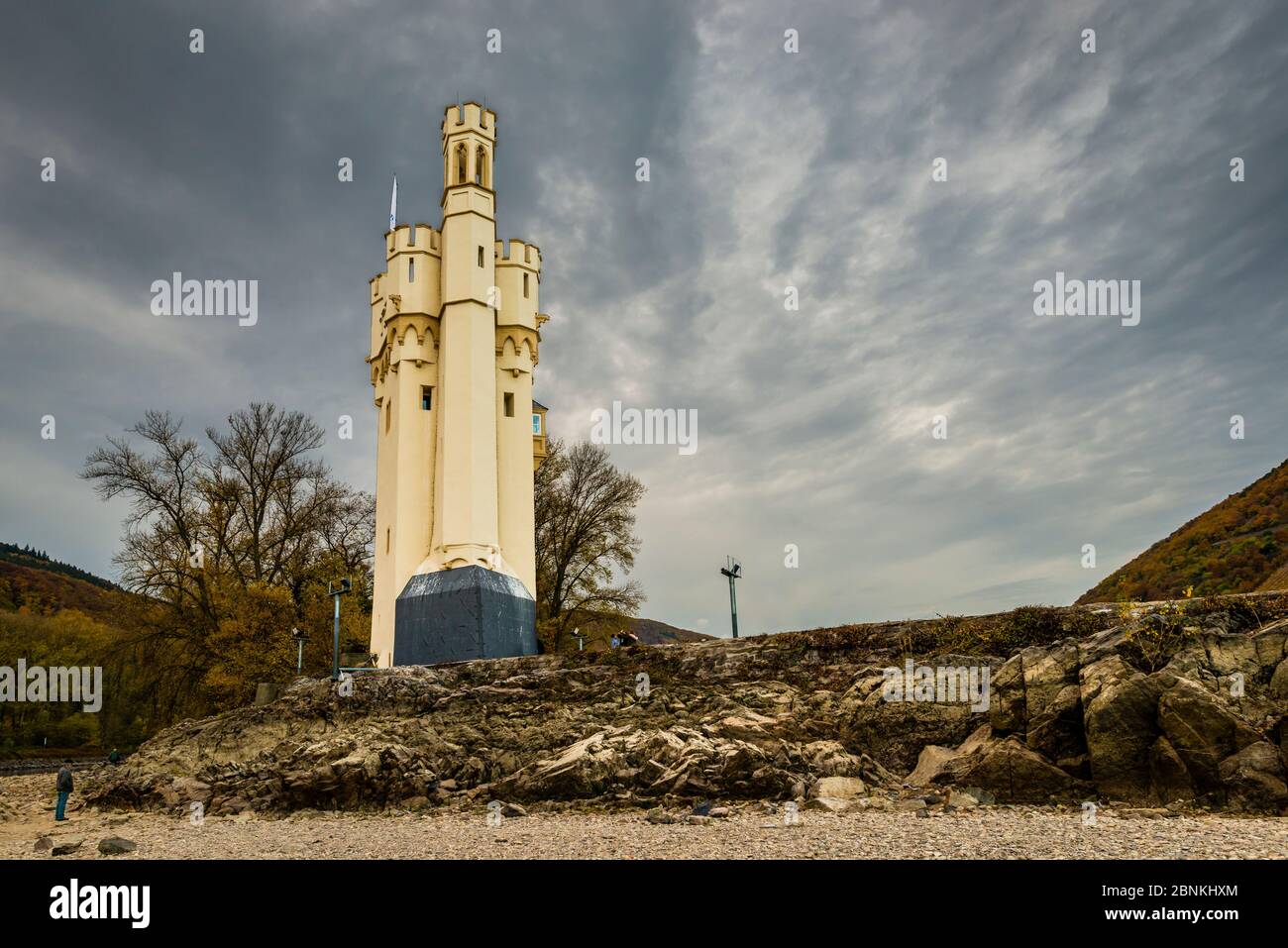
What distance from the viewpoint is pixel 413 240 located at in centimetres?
3191

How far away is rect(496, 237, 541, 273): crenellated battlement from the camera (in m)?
33.1

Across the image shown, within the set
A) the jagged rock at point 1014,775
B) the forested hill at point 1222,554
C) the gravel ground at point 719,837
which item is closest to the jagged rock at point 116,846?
the gravel ground at point 719,837

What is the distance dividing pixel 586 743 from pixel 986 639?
808cm

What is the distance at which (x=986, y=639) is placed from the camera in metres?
17.3

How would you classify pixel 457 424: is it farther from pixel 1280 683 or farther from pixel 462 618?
pixel 1280 683

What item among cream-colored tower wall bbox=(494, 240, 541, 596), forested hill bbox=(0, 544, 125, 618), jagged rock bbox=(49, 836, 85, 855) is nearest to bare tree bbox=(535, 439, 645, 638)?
cream-colored tower wall bbox=(494, 240, 541, 596)

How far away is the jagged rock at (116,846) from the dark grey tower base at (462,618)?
12032 millimetres

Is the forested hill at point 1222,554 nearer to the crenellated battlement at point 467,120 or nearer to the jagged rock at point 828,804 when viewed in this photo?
the jagged rock at point 828,804

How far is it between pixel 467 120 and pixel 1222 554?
122 feet

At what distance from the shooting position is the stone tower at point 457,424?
88.6 ft

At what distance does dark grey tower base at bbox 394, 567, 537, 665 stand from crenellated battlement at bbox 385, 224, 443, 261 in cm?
1202

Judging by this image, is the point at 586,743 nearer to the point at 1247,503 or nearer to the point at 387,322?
the point at 387,322

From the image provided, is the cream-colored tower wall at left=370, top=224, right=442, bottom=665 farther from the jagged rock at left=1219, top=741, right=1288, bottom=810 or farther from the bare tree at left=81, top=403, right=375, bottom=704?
the jagged rock at left=1219, top=741, right=1288, bottom=810
